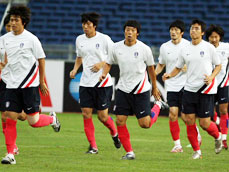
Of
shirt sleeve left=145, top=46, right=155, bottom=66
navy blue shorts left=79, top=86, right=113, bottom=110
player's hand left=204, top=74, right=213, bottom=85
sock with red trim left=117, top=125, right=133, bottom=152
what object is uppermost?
shirt sleeve left=145, top=46, right=155, bottom=66

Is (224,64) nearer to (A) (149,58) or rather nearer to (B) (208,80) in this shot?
(B) (208,80)

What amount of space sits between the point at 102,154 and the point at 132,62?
172 centimetres

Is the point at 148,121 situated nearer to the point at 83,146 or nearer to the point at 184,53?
the point at 184,53

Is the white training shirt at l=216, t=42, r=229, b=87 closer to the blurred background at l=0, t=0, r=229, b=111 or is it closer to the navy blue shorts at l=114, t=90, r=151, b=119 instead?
the navy blue shorts at l=114, t=90, r=151, b=119

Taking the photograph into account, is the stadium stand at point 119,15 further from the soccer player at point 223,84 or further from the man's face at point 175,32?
the man's face at point 175,32

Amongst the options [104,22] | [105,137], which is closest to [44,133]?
[105,137]

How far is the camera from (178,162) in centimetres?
904

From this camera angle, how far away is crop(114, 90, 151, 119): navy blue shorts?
371 inches

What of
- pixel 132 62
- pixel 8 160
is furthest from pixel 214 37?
pixel 8 160

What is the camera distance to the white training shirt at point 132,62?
9305mm

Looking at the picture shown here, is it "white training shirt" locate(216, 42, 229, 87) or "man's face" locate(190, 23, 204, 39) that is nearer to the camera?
"man's face" locate(190, 23, 204, 39)

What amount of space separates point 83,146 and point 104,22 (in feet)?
51.4

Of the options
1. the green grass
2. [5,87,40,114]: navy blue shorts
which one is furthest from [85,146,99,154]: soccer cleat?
[5,87,40,114]: navy blue shorts

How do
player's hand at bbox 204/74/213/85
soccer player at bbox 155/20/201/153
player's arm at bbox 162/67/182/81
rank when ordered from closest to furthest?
player's hand at bbox 204/74/213/85 → player's arm at bbox 162/67/182/81 → soccer player at bbox 155/20/201/153
